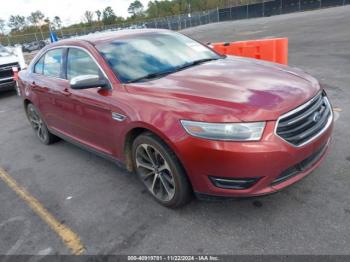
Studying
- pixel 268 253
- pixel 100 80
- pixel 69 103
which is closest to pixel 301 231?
pixel 268 253

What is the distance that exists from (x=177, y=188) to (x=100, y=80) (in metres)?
1.41

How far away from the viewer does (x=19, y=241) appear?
316cm

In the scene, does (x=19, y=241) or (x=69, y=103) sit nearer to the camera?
(x=19, y=241)

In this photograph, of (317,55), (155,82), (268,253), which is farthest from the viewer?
(317,55)

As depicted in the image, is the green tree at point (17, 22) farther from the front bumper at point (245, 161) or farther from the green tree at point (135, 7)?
the front bumper at point (245, 161)

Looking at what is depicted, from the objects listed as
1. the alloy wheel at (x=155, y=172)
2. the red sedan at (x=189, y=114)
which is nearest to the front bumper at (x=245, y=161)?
the red sedan at (x=189, y=114)

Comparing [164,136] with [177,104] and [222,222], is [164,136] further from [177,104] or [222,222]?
[222,222]

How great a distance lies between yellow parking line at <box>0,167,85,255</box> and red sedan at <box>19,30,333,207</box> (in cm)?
87

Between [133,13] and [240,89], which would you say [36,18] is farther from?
[240,89]

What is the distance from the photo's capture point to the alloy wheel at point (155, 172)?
124 inches

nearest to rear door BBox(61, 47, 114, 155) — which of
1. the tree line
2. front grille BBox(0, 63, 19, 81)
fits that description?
front grille BBox(0, 63, 19, 81)

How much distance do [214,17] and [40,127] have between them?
58706 mm

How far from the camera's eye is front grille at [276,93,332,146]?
104 inches

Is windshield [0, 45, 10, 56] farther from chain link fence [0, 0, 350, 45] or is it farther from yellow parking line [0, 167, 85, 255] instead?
chain link fence [0, 0, 350, 45]
